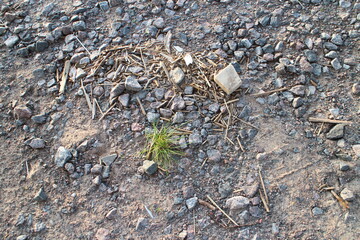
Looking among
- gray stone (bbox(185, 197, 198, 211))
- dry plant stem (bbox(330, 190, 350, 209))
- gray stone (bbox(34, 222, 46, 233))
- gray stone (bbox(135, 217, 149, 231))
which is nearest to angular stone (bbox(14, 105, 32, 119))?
gray stone (bbox(34, 222, 46, 233))

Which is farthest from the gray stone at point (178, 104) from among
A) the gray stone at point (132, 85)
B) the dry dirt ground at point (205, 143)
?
the gray stone at point (132, 85)

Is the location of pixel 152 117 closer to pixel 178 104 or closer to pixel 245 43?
pixel 178 104

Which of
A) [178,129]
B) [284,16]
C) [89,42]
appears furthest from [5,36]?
[284,16]

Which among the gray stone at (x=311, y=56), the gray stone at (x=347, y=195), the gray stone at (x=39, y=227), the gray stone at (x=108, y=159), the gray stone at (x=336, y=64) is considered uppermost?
the gray stone at (x=311, y=56)

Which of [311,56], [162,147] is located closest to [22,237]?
[162,147]

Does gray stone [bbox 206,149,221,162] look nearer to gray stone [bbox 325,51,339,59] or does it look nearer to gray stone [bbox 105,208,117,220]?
gray stone [bbox 105,208,117,220]

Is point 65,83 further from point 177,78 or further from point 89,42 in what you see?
point 177,78

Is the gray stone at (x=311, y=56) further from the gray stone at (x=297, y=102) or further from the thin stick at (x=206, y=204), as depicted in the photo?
the thin stick at (x=206, y=204)
